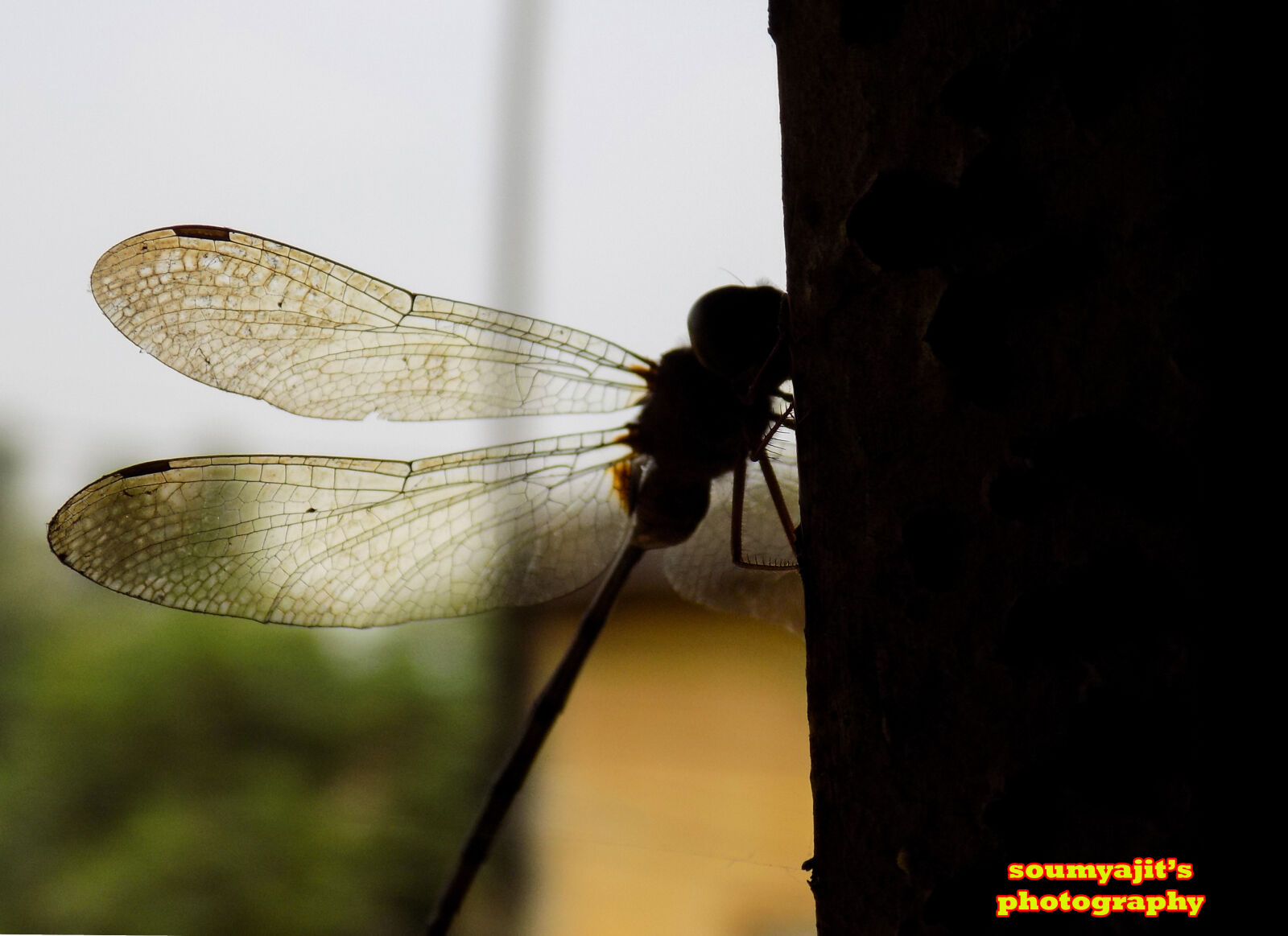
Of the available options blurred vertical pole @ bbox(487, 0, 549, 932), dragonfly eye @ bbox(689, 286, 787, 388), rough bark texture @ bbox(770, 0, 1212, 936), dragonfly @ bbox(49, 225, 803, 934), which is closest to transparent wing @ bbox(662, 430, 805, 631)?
dragonfly @ bbox(49, 225, 803, 934)

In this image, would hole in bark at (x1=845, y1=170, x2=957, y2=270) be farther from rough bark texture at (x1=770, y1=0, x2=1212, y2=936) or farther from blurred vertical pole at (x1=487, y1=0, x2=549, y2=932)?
blurred vertical pole at (x1=487, y1=0, x2=549, y2=932)

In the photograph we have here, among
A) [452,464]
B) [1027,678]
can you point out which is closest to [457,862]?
[452,464]

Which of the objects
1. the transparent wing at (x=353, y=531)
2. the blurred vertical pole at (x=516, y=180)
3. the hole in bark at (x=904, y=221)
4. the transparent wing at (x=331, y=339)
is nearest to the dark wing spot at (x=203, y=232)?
the transparent wing at (x=331, y=339)

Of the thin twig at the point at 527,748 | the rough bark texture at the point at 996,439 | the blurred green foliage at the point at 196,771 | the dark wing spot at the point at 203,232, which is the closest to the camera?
the rough bark texture at the point at 996,439

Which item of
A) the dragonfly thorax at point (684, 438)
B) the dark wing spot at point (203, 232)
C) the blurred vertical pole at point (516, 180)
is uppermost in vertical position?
the blurred vertical pole at point (516, 180)

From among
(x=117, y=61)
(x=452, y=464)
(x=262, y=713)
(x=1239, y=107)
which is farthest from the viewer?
(x=262, y=713)

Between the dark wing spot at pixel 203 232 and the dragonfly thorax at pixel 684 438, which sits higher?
the dark wing spot at pixel 203 232

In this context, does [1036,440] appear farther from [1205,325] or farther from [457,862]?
[457,862]

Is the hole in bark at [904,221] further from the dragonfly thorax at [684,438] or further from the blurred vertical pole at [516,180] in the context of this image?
the blurred vertical pole at [516,180]
